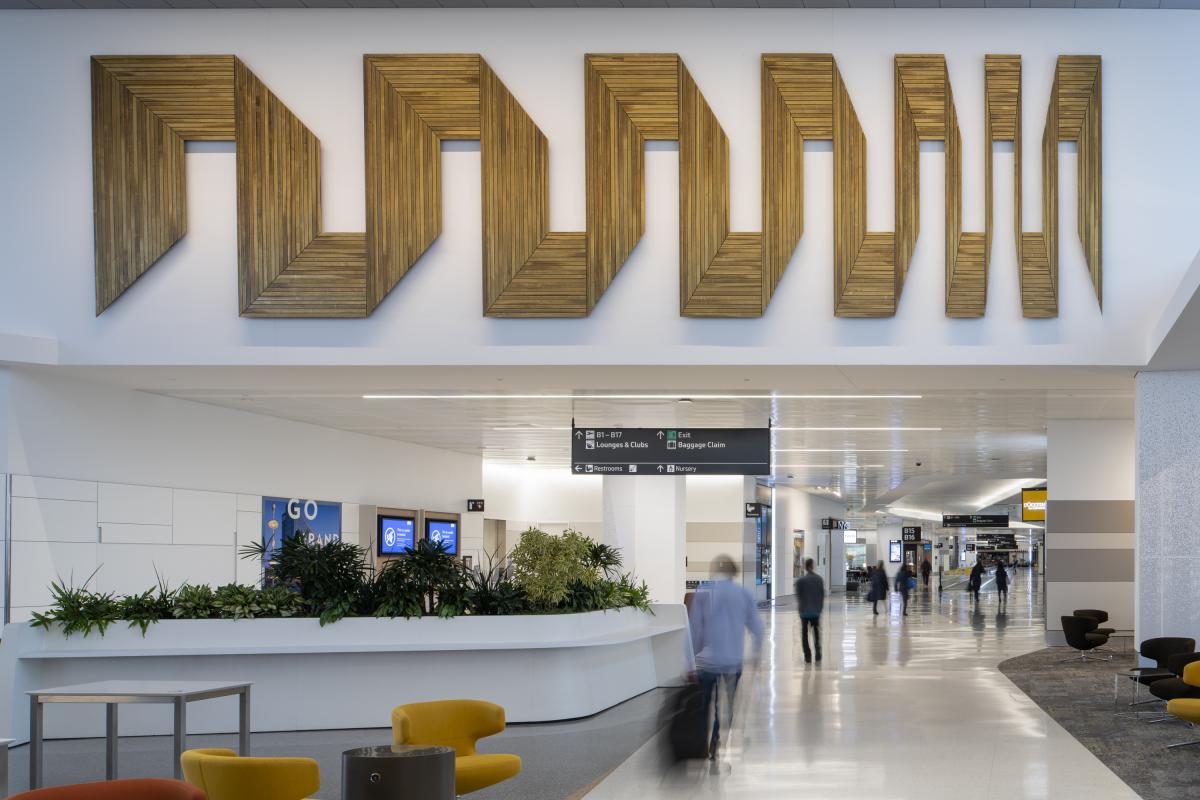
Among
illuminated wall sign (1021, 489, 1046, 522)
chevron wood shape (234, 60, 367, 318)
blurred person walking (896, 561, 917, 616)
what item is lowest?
blurred person walking (896, 561, 917, 616)

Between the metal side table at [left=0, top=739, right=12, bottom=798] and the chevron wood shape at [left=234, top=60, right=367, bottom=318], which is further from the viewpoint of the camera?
the chevron wood shape at [left=234, top=60, right=367, bottom=318]

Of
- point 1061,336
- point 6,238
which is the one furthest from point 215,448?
point 1061,336

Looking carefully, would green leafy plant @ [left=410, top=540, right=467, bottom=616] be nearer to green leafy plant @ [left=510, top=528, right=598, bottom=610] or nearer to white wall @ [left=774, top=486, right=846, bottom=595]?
green leafy plant @ [left=510, top=528, right=598, bottom=610]

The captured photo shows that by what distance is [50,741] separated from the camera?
10.2 meters

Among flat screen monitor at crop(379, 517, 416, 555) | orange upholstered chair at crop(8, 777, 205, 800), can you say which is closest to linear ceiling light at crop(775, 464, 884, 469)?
flat screen monitor at crop(379, 517, 416, 555)

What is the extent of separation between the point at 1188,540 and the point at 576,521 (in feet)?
57.6

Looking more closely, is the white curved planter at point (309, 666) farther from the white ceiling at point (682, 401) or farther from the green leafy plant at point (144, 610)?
the white ceiling at point (682, 401)

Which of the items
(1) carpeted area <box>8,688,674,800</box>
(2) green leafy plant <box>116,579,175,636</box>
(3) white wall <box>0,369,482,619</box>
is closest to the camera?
(1) carpeted area <box>8,688,674,800</box>

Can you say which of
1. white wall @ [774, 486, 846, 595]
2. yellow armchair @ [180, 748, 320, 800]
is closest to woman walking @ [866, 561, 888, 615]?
white wall @ [774, 486, 846, 595]

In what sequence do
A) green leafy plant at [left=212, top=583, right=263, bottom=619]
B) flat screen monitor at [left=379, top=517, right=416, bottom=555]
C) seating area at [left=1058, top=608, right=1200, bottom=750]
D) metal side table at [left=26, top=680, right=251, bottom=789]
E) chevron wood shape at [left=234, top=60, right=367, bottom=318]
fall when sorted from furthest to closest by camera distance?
1. flat screen monitor at [left=379, top=517, right=416, bottom=555]
2. chevron wood shape at [left=234, top=60, right=367, bottom=318]
3. green leafy plant at [left=212, top=583, right=263, bottom=619]
4. seating area at [left=1058, top=608, right=1200, bottom=750]
5. metal side table at [left=26, top=680, right=251, bottom=789]

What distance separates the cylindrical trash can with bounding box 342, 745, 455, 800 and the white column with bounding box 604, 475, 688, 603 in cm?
1400

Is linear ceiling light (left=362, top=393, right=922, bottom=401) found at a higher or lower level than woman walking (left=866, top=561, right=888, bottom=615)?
higher

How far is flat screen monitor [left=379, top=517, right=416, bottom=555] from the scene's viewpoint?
59.6ft

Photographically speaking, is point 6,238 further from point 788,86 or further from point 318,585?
point 788,86
